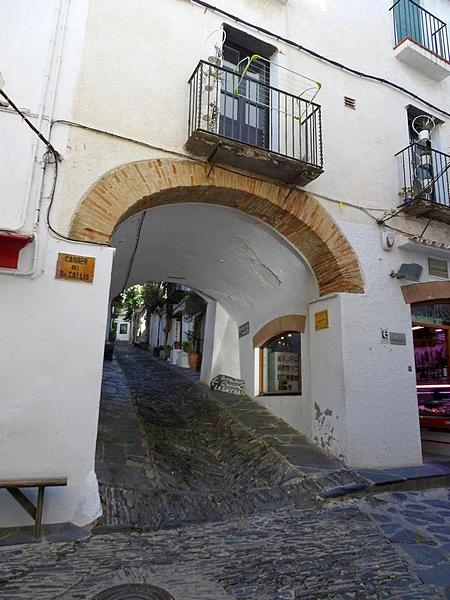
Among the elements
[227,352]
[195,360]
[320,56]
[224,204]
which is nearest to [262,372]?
[227,352]

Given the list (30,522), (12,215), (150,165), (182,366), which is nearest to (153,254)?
(150,165)

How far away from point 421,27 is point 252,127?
194 inches

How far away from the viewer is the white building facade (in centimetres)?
400

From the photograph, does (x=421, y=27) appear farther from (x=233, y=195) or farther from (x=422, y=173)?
(x=233, y=195)

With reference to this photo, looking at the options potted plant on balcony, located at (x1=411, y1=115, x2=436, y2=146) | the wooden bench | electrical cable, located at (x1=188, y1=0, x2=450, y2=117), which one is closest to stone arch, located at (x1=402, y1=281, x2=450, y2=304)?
potted plant on balcony, located at (x1=411, y1=115, x2=436, y2=146)

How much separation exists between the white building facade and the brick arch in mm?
26

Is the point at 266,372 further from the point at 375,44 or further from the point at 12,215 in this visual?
the point at 375,44

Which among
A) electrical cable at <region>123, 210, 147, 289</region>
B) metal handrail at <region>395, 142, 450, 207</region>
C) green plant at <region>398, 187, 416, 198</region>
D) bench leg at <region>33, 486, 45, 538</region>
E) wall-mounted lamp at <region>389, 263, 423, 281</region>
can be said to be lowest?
bench leg at <region>33, 486, 45, 538</region>

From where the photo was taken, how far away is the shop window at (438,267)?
670 centimetres

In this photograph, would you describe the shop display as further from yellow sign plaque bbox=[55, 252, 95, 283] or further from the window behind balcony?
yellow sign plaque bbox=[55, 252, 95, 283]

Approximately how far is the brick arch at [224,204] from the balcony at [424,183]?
1.63 m

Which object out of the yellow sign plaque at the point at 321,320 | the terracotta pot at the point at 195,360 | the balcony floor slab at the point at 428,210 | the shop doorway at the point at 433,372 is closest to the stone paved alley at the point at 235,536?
the yellow sign plaque at the point at 321,320

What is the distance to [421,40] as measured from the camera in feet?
27.2

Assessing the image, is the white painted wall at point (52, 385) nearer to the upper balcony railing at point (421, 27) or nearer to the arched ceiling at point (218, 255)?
the arched ceiling at point (218, 255)
